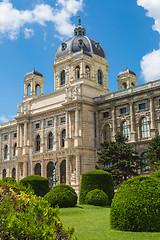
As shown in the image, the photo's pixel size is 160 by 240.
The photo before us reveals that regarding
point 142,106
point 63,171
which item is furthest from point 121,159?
point 63,171

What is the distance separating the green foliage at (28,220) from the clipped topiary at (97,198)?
630 inches

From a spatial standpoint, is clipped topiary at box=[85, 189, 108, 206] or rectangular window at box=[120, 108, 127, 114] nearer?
clipped topiary at box=[85, 189, 108, 206]

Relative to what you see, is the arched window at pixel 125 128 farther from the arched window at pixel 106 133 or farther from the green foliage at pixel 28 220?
the green foliage at pixel 28 220

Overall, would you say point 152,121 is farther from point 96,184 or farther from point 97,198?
point 97,198

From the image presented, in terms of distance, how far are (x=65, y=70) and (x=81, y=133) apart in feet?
45.5

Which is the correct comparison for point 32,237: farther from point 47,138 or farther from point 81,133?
point 47,138

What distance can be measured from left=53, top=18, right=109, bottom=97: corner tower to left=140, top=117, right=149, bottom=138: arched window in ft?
31.9

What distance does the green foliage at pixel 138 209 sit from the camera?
9.86 m

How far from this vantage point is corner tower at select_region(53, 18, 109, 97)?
153 feet

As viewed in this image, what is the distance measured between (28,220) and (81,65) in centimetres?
4205

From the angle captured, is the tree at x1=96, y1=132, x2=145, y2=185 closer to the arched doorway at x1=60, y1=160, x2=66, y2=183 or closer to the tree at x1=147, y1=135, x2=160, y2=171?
the tree at x1=147, y1=135, x2=160, y2=171

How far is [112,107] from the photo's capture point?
1682 inches

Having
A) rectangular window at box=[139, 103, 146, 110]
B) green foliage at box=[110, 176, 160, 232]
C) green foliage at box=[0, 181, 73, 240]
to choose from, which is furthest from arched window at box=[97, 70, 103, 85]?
green foliage at box=[0, 181, 73, 240]

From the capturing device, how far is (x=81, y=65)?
46562 millimetres
